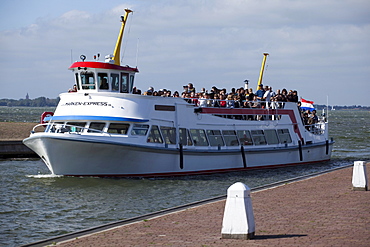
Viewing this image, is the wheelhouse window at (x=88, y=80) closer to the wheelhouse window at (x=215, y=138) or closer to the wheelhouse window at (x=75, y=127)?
the wheelhouse window at (x=75, y=127)

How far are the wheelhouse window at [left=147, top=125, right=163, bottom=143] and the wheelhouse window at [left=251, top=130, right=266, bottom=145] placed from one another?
7183 mm

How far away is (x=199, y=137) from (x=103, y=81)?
5.11 meters

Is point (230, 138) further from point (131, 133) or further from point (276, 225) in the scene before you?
point (276, 225)

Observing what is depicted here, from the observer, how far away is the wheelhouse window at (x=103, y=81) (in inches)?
1002

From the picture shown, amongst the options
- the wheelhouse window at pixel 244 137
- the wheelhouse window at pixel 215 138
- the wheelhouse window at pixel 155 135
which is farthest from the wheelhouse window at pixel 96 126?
the wheelhouse window at pixel 244 137

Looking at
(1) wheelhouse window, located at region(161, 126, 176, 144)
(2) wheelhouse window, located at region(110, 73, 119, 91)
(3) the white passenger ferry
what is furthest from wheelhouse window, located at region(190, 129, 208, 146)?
(2) wheelhouse window, located at region(110, 73, 119, 91)

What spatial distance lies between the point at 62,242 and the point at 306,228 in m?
4.60

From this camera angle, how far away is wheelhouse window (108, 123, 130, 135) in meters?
23.8

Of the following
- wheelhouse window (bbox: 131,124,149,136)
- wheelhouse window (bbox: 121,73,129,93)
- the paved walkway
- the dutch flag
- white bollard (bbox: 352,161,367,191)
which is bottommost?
the paved walkway

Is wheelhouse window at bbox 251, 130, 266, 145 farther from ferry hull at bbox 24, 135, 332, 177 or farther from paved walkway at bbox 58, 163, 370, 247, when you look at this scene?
paved walkway at bbox 58, 163, 370, 247

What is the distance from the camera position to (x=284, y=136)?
32.9 meters

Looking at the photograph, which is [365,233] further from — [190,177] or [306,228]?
[190,177]

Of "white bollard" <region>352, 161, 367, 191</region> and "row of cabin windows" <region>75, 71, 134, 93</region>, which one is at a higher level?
"row of cabin windows" <region>75, 71, 134, 93</region>

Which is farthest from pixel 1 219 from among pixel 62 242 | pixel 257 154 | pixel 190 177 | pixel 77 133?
pixel 257 154
